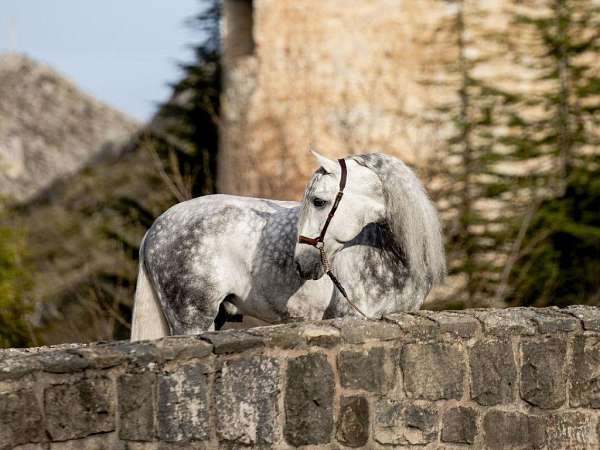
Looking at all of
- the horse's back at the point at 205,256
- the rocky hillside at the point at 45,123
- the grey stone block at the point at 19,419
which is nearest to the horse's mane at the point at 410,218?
the horse's back at the point at 205,256

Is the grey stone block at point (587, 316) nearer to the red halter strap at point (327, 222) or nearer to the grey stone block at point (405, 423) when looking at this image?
the grey stone block at point (405, 423)

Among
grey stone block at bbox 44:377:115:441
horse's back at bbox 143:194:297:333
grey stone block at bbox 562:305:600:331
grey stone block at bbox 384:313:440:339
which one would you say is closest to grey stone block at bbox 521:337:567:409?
grey stone block at bbox 562:305:600:331

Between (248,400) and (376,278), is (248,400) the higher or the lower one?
the lower one

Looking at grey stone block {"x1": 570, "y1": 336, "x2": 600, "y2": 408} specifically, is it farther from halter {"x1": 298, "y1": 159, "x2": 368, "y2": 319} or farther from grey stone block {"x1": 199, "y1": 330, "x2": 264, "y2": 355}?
grey stone block {"x1": 199, "y1": 330, "x2": 264, "y2": 355}

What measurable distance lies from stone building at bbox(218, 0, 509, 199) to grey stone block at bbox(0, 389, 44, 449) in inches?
560

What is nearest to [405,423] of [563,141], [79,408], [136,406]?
[136,406]

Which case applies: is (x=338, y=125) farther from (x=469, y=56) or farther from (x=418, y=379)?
(x=418, y=379)

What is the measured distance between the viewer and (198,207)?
305 inches

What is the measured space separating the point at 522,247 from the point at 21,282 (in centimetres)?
936

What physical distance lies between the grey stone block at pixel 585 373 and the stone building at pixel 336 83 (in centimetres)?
1244

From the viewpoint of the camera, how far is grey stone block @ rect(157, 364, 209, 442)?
17.7 ft

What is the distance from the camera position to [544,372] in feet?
21.6

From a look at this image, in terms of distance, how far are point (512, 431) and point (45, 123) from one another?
38118 mm

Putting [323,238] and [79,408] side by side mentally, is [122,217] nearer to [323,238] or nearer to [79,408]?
[323,238]
